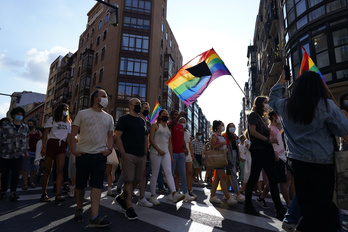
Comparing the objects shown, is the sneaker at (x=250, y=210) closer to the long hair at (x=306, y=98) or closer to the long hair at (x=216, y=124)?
the long hair at (x=216, y=124)

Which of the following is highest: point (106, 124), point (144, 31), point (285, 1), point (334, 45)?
point (144, 31)

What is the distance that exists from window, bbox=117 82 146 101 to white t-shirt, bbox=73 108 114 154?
25930 millimetres

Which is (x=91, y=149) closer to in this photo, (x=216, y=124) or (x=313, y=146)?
(x=313, y=146)

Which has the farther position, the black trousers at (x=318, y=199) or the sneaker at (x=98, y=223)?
the sneaker at (x=98, y=223)

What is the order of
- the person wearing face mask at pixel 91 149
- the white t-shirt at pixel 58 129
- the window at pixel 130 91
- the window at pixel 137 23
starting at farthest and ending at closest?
1. the window at pixel 137 23
2. the window at pixel 130 91
3. the white t-shirt at pixel 58 129
4. the person wearing face mask at pixel 91 149

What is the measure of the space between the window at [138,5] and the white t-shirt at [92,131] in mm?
31624

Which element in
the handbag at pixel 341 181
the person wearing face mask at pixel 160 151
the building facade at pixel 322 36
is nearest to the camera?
the handbag at pixel 341 181

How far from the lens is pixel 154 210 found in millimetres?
4016

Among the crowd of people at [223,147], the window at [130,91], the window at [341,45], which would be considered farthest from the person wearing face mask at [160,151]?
the window at [130,91]

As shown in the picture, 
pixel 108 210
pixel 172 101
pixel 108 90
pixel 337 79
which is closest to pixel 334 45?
pixel 337 79

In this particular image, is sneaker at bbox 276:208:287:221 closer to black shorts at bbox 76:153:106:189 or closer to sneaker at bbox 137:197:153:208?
sneaker at bbox 137:197:153:208

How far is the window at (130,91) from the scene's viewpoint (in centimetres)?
2912

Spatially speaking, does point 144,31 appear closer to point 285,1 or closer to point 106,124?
point 285,1

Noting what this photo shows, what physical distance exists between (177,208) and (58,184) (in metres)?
2.34
